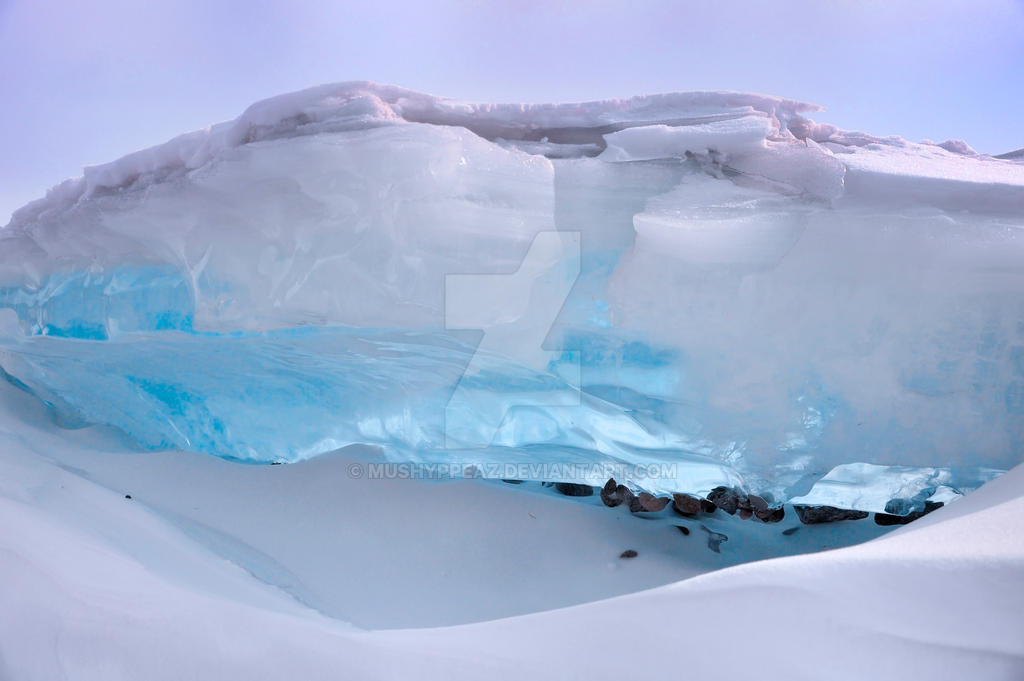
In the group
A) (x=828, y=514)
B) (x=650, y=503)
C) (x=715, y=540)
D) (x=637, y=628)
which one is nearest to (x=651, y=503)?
(x=650, y=503)

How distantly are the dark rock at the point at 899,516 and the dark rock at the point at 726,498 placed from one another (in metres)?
0.30

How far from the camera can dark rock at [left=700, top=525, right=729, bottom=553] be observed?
1277 millimetres

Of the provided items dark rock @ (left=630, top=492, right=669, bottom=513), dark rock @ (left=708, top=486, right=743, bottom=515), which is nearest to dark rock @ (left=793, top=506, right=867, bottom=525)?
dark rock @ (left=708, top=486, right=743, bottom=515)

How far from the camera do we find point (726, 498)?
1.33 metres

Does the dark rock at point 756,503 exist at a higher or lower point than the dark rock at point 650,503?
higher

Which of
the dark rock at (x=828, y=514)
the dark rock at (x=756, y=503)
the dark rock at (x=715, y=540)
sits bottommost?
the dark rock at (x=715, y=540)

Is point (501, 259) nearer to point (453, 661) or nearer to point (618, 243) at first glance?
point (618, 243)

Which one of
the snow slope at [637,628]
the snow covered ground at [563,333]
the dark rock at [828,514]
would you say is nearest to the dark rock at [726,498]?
the snow covered ground at [563,333]

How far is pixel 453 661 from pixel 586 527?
0.71 metres

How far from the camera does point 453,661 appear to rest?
0.67 m

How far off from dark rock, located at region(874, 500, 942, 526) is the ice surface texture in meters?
0.05

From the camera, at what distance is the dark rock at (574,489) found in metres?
1.48

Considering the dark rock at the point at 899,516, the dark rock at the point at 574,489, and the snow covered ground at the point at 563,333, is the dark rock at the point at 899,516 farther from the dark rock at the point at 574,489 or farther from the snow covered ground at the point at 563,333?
the dark rock at the point at 574,489

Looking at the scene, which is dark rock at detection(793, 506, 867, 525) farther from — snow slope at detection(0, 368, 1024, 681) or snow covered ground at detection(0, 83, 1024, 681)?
snow slope at detection(0, 368, 1024, 681)
